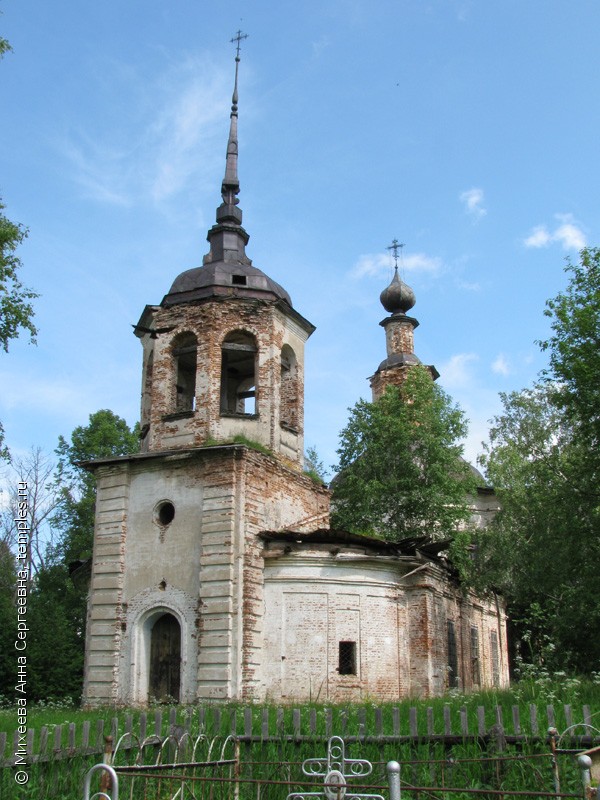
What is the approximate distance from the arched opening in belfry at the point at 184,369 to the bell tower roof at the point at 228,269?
86cm

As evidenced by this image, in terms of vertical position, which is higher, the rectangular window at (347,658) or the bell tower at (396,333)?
the bell tower at (396,333)

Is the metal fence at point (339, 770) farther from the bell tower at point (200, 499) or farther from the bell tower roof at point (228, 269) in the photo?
the bell tower roof at point (228, 269)

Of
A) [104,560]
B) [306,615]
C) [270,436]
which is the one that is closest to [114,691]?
[104,560]

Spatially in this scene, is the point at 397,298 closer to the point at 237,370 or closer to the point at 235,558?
the point at 237,370

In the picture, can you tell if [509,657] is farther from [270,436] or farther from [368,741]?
[368,741]

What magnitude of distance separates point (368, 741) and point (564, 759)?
1620 mm

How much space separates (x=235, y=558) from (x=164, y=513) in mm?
2041

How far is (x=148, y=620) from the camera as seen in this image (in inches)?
616

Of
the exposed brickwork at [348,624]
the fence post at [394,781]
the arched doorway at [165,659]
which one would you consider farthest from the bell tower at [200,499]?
the fence post at [394,781]

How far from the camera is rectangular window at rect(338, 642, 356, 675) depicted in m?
15.5

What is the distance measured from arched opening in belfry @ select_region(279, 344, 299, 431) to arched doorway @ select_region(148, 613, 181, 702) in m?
4.89

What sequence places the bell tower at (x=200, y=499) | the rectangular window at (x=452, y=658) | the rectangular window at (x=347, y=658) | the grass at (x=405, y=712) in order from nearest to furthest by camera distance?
the grass at (x=405, y=712) → the bell tower at (x=200, y=499) → the rectangular window at (x=347, y=658) → the rectangular window at (x=452, y=658)

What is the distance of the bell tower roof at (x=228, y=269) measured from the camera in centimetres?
1748

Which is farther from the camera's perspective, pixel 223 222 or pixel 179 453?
pixel 223 222
